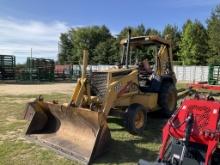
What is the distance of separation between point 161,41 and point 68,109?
11.8ft

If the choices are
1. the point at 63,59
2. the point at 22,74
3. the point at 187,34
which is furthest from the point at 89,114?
the point at 63,59

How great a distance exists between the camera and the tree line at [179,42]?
1487 inches

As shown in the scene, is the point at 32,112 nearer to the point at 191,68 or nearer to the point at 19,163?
the point at 19,163

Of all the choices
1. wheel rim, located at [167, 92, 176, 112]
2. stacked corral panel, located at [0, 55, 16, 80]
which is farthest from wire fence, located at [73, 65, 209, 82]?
wheel rim, located at [167, 92, 176, 112]

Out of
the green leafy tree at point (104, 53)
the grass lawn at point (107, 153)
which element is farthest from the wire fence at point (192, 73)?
the grass lawn at point (107, 153)

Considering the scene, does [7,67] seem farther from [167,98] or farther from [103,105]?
[103,105]

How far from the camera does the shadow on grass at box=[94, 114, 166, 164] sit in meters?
5.52

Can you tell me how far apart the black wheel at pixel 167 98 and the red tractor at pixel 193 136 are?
158 inches

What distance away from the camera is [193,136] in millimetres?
4043

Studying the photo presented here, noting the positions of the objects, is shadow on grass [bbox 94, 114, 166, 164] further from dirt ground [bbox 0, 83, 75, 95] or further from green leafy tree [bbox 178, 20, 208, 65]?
green leafy tree [bbox 178, 20, 208, 65]

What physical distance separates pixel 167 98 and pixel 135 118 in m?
1.98

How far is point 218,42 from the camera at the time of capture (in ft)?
118

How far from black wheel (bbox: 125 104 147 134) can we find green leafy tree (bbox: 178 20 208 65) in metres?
39.3

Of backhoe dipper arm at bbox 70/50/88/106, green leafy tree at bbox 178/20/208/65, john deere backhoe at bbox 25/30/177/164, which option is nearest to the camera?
john deere backhoe at bbox 25/30/177/164
